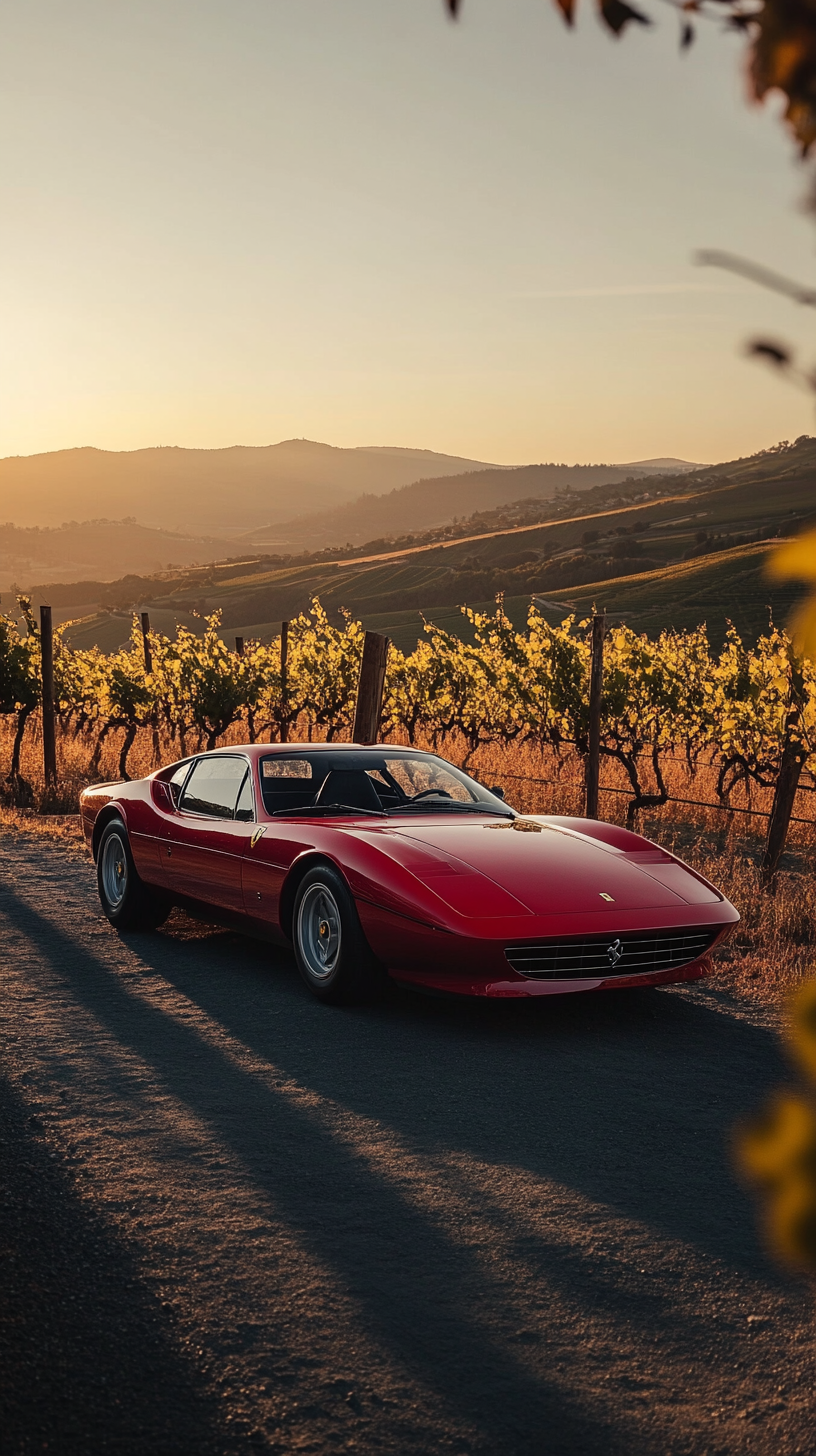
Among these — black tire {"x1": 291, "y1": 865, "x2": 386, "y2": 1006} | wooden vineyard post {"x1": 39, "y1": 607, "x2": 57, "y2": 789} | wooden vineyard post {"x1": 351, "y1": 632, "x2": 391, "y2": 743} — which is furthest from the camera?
wooden vineyard post {"x1": 39, "y1": 607, "x2": 57, "y2": 789}

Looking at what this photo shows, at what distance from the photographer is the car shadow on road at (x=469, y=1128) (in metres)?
3.15

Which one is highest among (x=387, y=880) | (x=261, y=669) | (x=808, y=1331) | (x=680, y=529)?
(x=680, y=529)

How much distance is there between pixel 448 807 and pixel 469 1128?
2.97m

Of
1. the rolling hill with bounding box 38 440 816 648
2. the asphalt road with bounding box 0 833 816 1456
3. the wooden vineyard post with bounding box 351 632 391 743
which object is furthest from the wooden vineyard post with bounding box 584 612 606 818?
the rolling hill with bounding box 38 440 816 648

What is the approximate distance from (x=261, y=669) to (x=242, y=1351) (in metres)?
17.9

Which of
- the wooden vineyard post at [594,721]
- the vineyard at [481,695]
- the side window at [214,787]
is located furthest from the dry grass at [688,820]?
the side window at [214,787]

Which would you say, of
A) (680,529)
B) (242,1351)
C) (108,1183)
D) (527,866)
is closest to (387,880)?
(527,866)

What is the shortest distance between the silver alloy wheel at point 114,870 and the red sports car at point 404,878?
0.31 feet

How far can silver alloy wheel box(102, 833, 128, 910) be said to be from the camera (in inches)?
342

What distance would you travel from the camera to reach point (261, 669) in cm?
2073

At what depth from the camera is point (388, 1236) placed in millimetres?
3750

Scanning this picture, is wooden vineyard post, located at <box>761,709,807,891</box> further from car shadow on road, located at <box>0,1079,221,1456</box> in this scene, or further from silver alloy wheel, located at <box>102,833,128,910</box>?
car shadow on road, located at <box>0,1079,221,1456</box>

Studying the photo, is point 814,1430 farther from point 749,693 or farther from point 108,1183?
point 749,693

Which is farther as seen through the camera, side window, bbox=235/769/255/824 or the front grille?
side window, bbox=235/769/255/824
